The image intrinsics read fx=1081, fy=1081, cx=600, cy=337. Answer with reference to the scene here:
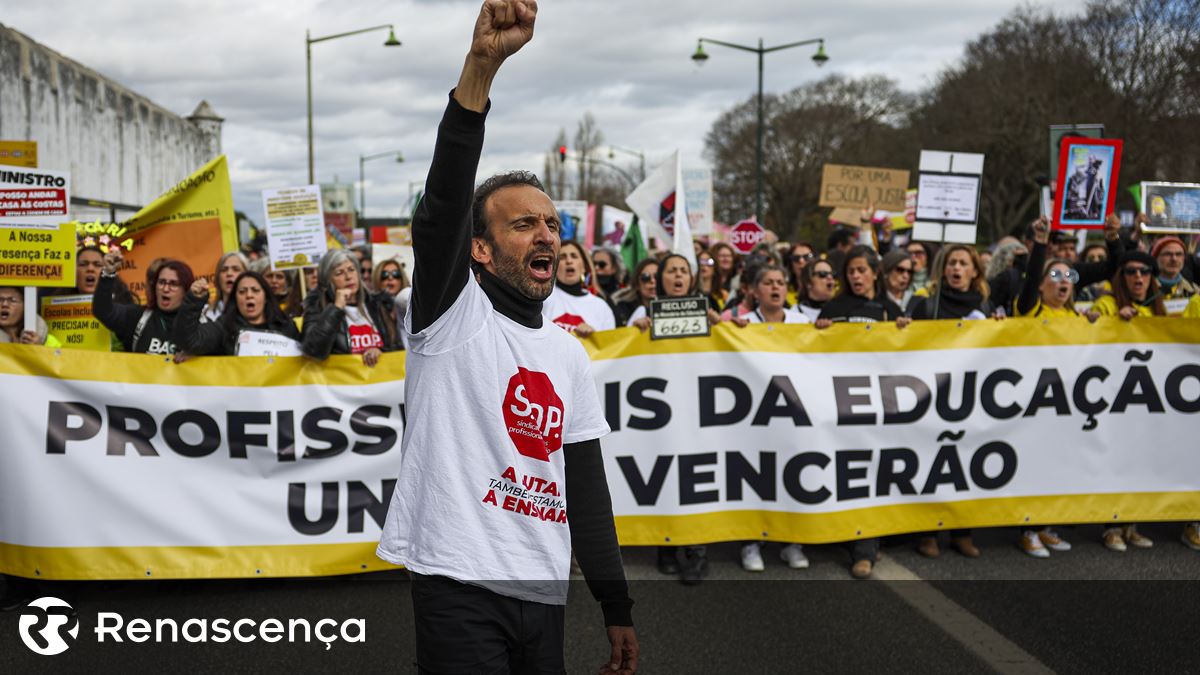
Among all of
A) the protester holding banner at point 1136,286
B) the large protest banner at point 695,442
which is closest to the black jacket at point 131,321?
the large protest banner at point 695,442

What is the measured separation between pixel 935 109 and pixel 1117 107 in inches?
490

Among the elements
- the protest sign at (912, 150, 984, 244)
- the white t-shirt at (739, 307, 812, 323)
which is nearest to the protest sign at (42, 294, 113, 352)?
the white t-shirt at (739, 307, 812, 323)

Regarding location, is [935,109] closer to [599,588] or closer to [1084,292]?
[1084,292]

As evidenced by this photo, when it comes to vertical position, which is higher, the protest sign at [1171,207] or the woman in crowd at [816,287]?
the protest sign at [1171,207]

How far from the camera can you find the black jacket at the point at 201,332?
5668mm

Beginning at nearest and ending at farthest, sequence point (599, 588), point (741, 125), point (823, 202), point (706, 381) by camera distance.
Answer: point (599, 588) < point (706, 381) < point (823, 202) < point (741, 125)

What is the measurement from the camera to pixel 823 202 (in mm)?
12242

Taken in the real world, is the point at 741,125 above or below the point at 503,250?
above

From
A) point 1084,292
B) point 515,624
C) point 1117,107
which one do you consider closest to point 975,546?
point 1084,292

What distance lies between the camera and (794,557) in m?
5.98

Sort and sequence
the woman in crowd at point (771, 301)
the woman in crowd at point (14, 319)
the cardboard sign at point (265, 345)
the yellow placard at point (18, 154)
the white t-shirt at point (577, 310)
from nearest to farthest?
the cardboard sign at point (265, 345)
the woman in crowd at point (14, 319)
the woman in crowd at point (771, 301)
the white t-shirt at point (577, 310)
the yellow placard at point (18, 154)

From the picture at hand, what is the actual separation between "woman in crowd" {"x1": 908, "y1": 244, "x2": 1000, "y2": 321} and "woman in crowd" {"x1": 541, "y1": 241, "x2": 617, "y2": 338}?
2.15 m

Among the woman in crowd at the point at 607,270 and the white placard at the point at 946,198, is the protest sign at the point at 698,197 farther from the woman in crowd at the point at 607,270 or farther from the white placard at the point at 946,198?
the white placard at the point at 946,198

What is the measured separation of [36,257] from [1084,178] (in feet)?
23.1
